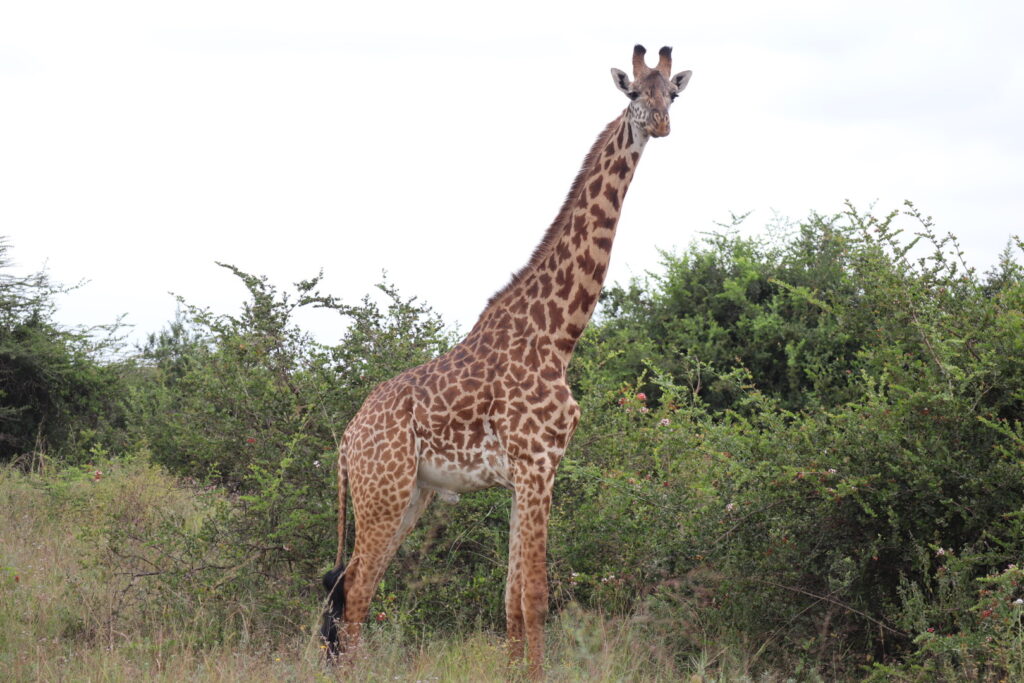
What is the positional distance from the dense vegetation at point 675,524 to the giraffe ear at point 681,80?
196cm

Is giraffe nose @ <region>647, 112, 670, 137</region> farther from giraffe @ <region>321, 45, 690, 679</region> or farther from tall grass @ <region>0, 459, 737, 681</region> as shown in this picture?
tall grass @ <region>0, 459, 737, 681</region>

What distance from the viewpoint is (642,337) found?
57.2 ft

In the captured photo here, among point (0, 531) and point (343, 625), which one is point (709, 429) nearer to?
point (343, 625)

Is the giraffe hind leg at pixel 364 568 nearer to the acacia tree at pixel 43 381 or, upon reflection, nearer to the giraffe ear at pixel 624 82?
the giraffe ear at pixel 624 82

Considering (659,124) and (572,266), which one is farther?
(572,266)

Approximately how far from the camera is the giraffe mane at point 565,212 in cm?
668

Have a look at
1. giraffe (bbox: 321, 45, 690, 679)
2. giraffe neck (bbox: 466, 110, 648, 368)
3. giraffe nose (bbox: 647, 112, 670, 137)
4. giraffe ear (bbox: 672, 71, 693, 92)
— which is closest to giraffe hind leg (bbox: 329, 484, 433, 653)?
giraffe (bbox: 321, 45, 690, 679)

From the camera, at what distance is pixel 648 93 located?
6332 mm

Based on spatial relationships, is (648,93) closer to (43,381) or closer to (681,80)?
(681,80)

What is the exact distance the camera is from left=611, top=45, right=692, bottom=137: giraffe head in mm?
6266

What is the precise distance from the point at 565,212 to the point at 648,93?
898 millimetres

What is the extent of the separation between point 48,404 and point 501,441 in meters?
11.8

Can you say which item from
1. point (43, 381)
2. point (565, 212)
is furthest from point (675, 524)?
point (43, 381)

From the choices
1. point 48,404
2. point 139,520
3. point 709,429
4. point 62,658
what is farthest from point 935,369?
point 48,404
